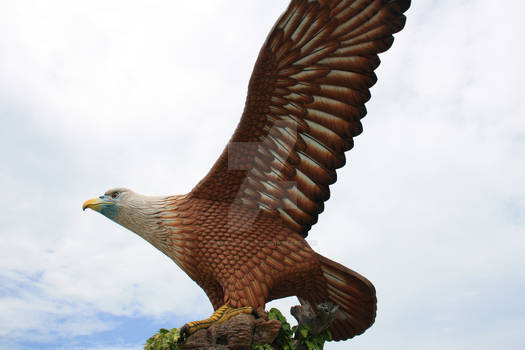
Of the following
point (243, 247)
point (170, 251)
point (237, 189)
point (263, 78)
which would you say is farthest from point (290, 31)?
point (170, 251)

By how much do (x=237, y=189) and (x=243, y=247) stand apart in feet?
1.84

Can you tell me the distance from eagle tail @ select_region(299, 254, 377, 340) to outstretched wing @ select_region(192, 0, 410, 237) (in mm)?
475

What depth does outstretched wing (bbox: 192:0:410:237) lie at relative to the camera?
3.76 meters

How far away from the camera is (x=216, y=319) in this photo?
350cm

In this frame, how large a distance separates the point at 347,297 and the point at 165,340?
64.0 inches

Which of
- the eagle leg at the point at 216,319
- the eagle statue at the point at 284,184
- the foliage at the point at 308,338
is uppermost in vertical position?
the eagle statue at the point at 284,184

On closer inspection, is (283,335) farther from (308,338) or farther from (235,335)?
(235,335)

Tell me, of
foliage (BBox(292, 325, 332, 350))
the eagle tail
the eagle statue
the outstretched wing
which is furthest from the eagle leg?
the outstretched wing

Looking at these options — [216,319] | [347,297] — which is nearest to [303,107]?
[347,297]

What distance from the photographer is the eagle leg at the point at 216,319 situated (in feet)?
11.0

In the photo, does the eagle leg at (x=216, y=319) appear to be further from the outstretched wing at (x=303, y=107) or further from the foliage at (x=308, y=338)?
the outstretched wing at (x=303, y=107)

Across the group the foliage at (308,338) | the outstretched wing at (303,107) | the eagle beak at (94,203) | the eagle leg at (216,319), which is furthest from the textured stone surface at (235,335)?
the eagle beak at (94,203)

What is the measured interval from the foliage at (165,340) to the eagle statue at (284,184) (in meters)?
0.29

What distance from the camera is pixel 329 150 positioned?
4.23 meters
